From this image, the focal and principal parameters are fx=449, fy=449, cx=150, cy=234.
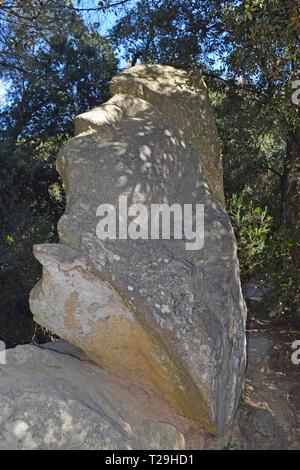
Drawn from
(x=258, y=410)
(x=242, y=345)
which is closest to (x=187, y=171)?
(x=242, y=345)

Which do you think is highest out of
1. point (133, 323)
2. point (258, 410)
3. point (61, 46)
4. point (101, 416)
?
point (61, 46)

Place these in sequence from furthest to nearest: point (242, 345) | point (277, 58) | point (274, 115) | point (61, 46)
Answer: point (61, 46), point (274, 115), point (277, 58), point (242, 345)

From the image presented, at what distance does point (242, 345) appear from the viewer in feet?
14.7

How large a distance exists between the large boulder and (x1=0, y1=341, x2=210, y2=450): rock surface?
0.16 meters

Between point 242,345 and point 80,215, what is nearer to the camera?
point 80,215

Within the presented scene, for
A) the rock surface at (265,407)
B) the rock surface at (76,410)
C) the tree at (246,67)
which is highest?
the tree at (246,67)

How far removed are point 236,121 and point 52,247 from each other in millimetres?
5523

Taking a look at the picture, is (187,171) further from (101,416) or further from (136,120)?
(101,416)

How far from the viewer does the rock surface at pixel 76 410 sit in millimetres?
3348
